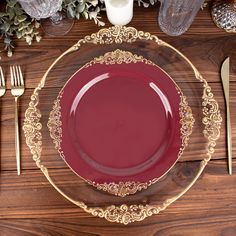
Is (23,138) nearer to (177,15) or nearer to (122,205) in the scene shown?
(122,205)

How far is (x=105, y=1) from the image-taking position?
69cm

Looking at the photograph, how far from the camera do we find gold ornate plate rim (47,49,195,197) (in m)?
0.64

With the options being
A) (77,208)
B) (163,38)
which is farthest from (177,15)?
(77,208)

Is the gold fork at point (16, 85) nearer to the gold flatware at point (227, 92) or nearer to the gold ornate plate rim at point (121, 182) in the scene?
the gold ornate plate rim at point (121, 182)

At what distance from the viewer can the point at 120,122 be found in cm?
69

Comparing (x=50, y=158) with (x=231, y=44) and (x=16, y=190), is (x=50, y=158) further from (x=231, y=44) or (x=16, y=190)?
(x=231, y=44)

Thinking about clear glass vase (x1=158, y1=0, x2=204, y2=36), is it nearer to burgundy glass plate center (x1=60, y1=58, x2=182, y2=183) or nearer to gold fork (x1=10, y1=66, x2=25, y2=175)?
burgundy glass plate center (x1=60, y1=58, x2=182, y2=183)

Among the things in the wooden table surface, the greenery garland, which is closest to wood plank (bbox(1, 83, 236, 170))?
the wooden table surface

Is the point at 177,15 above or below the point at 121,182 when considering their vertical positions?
above

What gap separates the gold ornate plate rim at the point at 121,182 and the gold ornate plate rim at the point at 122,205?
2cm

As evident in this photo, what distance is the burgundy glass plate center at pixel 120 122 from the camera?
0.66 m

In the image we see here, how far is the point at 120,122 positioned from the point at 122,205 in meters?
0.15

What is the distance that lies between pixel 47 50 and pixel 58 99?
11 cm

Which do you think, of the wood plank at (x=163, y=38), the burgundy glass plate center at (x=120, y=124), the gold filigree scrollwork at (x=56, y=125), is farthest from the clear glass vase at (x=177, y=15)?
the gold filigree scrollwork at (x=56, y=125)
